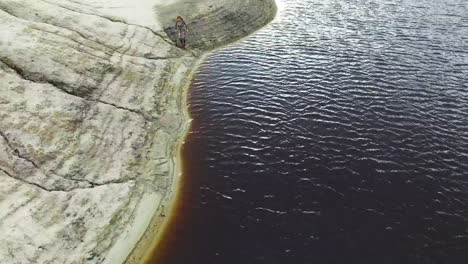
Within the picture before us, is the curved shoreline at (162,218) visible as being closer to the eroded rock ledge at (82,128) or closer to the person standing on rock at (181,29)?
the eroded rock ledge at (82,128)

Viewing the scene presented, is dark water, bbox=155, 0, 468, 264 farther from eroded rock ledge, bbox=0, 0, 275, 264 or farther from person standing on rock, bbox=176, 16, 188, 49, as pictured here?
person standing on rock, bbox=176, 16, 188, 49

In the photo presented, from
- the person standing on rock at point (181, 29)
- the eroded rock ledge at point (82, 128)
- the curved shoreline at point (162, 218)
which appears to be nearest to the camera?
the eroded rock ledge at point (82, 128)

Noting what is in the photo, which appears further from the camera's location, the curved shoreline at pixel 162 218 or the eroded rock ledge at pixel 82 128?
the curved shoreline at pixel 162 218

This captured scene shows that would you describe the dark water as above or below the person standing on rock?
below

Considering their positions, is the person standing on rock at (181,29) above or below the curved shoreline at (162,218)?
above

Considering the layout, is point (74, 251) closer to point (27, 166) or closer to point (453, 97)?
point (27, 166)

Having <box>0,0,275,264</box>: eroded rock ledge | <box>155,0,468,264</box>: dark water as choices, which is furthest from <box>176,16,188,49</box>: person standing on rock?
<box>155,0,468,264</box>: dark water

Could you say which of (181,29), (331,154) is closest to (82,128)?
(331,154)

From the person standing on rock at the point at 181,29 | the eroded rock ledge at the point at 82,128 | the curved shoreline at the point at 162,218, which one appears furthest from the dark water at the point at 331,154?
the person standing on rock at the point at 181,29
